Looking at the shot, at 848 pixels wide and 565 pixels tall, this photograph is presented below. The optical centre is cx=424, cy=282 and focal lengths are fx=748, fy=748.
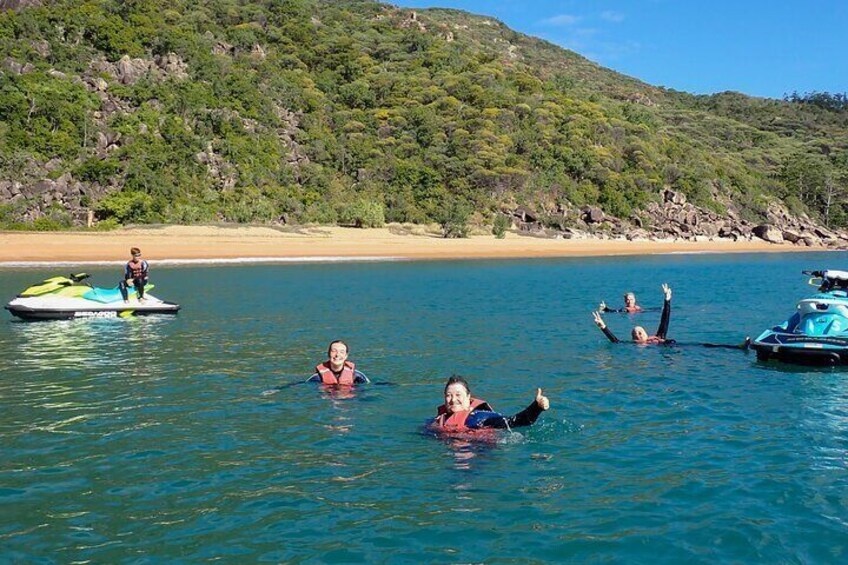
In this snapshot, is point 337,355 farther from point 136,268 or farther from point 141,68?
point 141,68

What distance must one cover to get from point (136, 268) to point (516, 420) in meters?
16.9

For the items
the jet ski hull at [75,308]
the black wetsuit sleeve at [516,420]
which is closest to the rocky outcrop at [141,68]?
the jet ski hull at [75,308]

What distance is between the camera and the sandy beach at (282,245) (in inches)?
1802

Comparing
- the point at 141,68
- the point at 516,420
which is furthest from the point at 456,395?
the point at 141,68

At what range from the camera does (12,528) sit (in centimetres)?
684

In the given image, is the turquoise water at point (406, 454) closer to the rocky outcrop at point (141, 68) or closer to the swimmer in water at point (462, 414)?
the swimmer in water at point (462, 414)

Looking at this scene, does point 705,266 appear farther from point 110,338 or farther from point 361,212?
point 110,338

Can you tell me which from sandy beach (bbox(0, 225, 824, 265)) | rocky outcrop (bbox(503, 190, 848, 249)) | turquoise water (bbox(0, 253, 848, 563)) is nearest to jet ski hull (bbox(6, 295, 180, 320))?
turquoise water (bbox(0, 253, 848, 563))

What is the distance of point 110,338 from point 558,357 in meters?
11.2

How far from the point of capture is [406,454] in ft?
30.1

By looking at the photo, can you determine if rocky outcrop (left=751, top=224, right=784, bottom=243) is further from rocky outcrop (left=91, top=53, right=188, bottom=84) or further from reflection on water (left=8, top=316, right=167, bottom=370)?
reflection on water (left=8, top=316, right=167, bottom=370)

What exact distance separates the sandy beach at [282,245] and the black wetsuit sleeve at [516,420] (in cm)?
3867

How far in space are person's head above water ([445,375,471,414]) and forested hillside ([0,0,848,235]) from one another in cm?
5240

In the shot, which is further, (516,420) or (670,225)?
(670,225)
